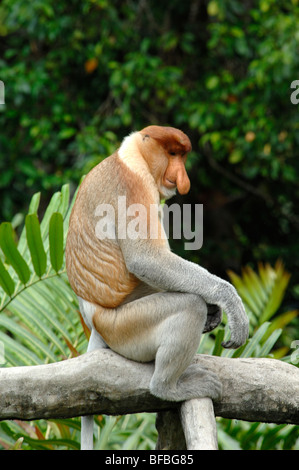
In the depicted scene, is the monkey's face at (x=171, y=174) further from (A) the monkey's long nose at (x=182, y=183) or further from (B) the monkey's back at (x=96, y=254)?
(B) the monkey's back at (x=96, y=254)

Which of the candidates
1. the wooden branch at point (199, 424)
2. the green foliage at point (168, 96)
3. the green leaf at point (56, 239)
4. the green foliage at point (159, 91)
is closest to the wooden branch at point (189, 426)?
the wooden branch at point (199, 424)

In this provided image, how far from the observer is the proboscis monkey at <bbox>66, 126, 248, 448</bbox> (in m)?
2.44

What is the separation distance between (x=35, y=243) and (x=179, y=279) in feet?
2.30

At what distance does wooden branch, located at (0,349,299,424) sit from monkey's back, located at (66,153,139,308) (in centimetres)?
26

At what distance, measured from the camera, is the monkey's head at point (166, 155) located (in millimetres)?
2584

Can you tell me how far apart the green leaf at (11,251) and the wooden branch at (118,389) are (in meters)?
0.52

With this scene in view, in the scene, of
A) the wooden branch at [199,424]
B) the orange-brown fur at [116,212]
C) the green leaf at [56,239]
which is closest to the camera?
the wooden branch at [199,424]

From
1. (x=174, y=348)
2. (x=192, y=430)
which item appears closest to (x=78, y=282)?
(x=174, y=348)

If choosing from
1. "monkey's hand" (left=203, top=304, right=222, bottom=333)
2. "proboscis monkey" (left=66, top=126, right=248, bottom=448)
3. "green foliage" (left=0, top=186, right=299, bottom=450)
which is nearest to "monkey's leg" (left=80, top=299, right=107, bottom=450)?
"proboscis monkey" (left=66, top=126, right=248, bottom=448)

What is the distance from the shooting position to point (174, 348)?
2.39m

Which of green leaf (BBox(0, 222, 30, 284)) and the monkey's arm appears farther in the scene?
green leaf (BBox(0, 222, 30, 284))

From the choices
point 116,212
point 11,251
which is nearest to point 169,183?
point 116,212

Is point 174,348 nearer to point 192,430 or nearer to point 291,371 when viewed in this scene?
point 192,430

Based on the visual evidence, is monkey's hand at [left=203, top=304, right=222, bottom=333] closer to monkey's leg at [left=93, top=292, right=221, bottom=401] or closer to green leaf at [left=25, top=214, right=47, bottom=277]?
monkey's leg at [left=93, top=292, right=221, bottom=401]
